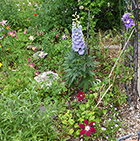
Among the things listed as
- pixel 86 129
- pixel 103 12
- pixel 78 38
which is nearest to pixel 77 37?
pixel 78 38

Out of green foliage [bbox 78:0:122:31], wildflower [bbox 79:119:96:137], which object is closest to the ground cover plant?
wildflower [bbox 79:119:96:137]

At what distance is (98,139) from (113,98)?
26.3 inches

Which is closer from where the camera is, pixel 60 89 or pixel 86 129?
pixel 86 129

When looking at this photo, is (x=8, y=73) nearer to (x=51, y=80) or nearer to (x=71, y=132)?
(x=51, y=80)

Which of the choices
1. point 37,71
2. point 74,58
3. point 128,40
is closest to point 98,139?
point 74,58

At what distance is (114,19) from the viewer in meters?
3.83

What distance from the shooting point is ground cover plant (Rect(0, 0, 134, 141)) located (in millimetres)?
1859

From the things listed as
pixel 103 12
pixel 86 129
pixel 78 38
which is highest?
pixel 103 12

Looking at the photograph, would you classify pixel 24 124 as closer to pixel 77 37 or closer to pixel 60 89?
pixel 60 89

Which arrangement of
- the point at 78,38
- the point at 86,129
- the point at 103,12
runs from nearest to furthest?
the point at 86,129, the point at 78,38, the point at 103,12

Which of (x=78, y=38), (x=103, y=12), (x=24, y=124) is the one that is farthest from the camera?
(x=103, y=12)

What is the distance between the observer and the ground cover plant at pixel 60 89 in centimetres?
186

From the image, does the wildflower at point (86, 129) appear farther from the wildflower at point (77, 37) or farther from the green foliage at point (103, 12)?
the green foliage at point (103, 12)

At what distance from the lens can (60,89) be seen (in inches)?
97.7
